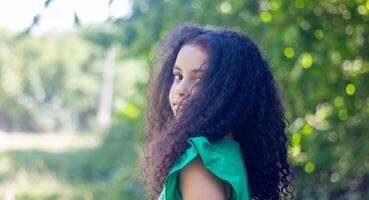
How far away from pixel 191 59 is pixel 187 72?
0.04 meters

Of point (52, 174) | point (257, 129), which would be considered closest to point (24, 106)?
point (52, 174)

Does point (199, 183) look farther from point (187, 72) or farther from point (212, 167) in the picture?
point (187, 72)

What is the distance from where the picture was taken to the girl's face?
185cm

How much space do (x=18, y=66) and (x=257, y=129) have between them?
3512 cm

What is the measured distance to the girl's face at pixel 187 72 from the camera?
1.85 meters

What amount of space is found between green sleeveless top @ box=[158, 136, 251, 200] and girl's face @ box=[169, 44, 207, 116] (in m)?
0.15

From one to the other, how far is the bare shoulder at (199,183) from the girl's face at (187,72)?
19 cm

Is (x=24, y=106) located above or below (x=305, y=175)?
above

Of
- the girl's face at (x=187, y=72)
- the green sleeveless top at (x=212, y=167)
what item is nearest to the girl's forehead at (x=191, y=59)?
the girl's face at (x=187, y=72)

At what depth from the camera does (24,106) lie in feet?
121

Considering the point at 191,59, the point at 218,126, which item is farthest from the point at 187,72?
the point at 218,126

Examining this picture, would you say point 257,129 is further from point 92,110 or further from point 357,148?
point 92,110

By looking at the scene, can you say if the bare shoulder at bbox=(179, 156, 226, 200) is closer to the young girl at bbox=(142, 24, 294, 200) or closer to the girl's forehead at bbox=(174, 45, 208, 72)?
the young girl at bbox=(142, 24, 294, 200)

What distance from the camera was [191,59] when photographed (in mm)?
1879
